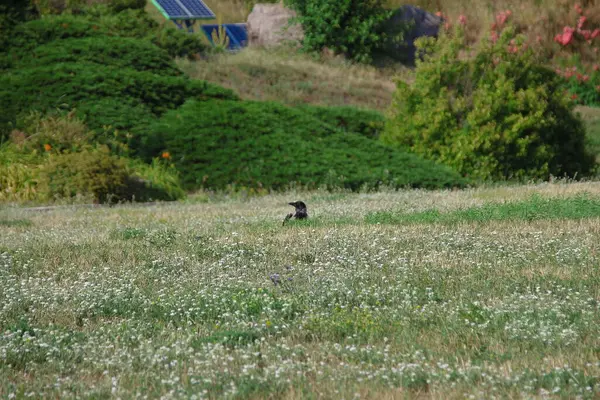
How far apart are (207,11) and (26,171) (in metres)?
22.9

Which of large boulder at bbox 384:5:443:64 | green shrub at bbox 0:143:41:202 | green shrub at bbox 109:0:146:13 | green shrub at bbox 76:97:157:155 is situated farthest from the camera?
large boulder at bbox 384:5:443:64

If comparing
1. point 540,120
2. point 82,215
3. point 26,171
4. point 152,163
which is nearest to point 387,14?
point 540,120

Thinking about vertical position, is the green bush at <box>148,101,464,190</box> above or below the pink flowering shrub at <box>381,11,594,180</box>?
below

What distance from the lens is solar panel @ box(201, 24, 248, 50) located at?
120 ft

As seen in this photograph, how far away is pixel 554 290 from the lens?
6.28 meters

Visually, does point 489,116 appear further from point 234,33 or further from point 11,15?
point 234,33

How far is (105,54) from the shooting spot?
19.7 meters

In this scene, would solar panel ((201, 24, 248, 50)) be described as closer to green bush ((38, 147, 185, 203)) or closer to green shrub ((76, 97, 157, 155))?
green shrub ((76, 97, 157, 155))

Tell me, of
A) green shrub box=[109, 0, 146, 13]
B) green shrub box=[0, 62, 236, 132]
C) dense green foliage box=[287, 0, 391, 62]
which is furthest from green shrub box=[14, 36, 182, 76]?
dense green foliage box=[287, 0, 391, 62]

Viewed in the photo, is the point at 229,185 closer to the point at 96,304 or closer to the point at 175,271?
the point at 175,271

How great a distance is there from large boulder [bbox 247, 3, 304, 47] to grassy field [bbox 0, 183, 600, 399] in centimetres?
2435

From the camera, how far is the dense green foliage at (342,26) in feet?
106

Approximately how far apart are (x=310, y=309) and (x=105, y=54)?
15091 mm

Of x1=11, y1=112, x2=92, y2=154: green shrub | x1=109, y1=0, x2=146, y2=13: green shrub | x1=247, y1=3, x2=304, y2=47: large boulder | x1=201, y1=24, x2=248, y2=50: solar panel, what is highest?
x1=109, y1=0, x2=146, y2=13: green shrub
